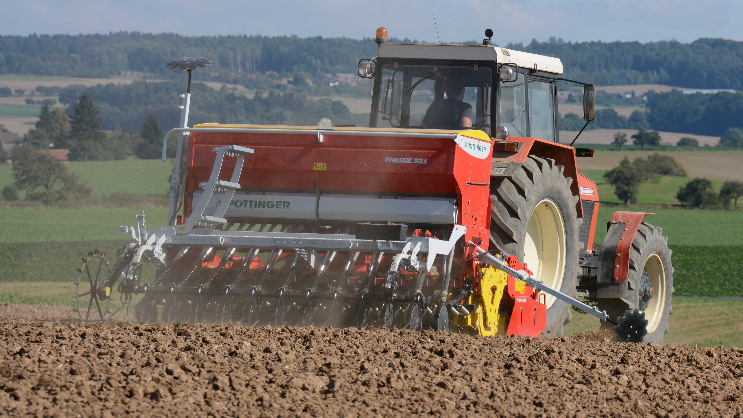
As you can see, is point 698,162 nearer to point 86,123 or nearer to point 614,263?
point 86,123

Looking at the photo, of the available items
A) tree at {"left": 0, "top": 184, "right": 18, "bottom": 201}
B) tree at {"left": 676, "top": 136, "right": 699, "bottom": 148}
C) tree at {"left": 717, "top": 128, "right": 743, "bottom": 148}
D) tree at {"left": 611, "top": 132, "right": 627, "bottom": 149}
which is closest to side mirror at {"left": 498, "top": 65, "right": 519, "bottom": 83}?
tree at {"left": 0, "top": 184, "right": 18, "bottom": 201}

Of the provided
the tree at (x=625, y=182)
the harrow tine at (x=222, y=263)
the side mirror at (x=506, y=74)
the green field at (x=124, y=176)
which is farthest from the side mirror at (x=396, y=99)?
the tree at (x=625, y=182)

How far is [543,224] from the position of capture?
792 centimetres

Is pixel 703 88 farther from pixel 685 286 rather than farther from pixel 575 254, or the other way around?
pixel 575 254

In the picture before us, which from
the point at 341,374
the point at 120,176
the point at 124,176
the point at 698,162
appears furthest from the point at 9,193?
the point at 341,374

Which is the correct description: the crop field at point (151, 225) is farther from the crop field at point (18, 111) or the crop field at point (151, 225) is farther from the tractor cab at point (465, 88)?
the crop field at point (18, 111)

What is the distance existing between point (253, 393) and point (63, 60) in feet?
400

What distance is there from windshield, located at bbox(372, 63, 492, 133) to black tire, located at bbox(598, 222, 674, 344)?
2.09 m

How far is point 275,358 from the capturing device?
5180 mm

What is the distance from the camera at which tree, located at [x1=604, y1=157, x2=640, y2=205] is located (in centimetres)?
5144

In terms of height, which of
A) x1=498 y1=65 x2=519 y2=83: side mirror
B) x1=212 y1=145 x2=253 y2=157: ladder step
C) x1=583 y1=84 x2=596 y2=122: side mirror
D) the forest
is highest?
the forest

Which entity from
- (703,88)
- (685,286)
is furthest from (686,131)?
(685,286)

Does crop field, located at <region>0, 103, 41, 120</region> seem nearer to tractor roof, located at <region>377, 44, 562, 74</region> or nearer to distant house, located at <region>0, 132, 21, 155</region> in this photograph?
distant house, located at <region>0, 132, 21, 155</region>

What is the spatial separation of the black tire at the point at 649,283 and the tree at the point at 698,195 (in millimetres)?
44483
